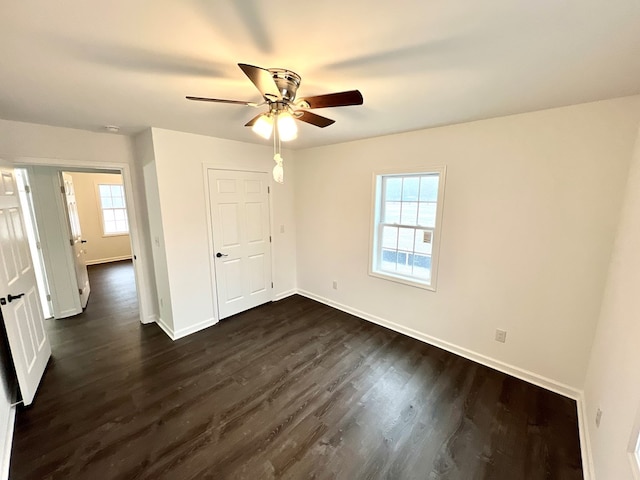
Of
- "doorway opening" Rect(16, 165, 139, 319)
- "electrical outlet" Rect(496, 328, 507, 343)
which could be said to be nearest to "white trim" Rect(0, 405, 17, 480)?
"doorway opening" Rect(16, 165, 139, 319)

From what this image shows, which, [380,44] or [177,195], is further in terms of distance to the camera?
[177,195]

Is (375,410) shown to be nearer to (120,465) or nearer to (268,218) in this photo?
(120,465)

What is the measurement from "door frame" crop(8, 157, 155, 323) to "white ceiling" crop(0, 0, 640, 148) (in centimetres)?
70

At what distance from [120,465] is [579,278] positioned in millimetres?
3498

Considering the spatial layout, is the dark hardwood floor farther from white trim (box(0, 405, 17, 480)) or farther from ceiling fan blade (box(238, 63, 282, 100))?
ceiling fan blade (box(238, 63, 282, 100))

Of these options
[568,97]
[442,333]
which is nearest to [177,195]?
[442,333]

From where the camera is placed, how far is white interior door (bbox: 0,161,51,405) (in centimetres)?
199

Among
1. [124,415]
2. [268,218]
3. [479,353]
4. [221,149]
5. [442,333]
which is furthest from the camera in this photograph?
[268,218]

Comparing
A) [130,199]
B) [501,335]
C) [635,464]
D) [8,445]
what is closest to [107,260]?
[130,199]

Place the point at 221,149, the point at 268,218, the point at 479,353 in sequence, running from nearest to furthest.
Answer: the point at 479,353 < the point at 221,149 < the point at 268,218

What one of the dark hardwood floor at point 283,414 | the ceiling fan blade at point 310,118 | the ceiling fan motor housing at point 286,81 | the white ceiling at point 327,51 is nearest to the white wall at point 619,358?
the dark hardwood floor at point 283,414

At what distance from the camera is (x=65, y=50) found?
1.25m

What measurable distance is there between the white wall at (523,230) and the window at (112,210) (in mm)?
6638

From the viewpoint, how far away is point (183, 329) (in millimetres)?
3125
